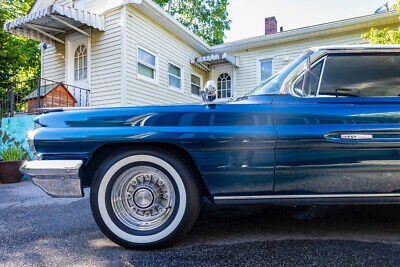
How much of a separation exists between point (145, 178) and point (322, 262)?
51.1 inches

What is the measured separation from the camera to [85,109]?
2.00 m

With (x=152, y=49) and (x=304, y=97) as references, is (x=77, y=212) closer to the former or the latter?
(x=304, y=97)

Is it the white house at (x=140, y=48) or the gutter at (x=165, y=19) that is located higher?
the gutter at (x=165, y=19)

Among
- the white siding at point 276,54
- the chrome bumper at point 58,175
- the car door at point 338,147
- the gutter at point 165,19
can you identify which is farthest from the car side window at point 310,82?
the white siding at point 276,54

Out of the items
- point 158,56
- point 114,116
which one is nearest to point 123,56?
point 158,56

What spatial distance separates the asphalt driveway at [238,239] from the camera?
166 cm

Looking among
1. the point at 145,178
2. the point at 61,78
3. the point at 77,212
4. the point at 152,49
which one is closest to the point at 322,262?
the point at 145,178

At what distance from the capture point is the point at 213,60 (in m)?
10.6

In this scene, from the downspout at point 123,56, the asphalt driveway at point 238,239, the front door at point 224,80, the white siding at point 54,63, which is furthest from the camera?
the front door at point 224,80

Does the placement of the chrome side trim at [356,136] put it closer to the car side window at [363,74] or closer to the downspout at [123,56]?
the car side window at [363,74]

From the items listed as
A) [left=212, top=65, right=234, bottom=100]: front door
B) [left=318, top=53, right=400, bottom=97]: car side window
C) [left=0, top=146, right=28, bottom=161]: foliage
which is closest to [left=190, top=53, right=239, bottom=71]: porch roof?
[left=212, top=65, right=234, bottom=100]: front door

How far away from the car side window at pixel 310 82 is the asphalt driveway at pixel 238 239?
44.9 inches

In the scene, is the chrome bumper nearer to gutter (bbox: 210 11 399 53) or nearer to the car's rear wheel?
the car's rear wheel

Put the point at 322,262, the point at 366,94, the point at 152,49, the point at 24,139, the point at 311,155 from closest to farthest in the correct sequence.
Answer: the point at 322,262 → the point at 311,155 → the point at 366,94 → the point at 24,139 → the point at 152,49
